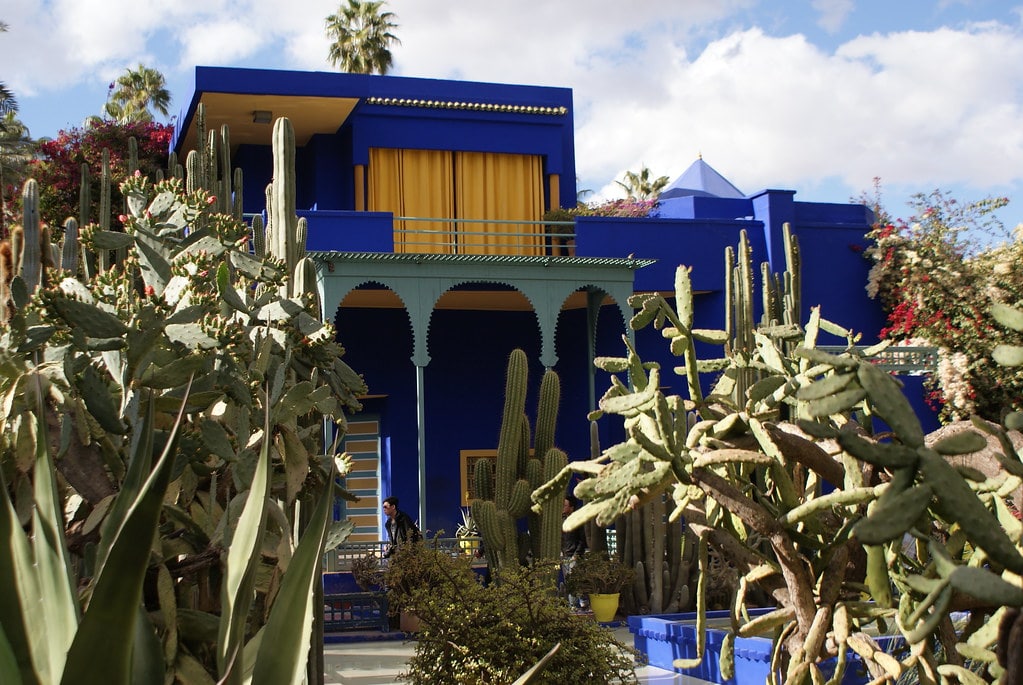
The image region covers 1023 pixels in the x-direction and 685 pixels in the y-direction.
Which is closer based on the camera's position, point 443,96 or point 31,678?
point 31,678

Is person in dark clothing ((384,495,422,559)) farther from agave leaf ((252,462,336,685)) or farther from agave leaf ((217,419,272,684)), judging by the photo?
agave leaf ((252,462,336,685))

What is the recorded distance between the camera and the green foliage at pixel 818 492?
6.74 feet

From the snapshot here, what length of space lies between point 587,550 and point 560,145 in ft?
29.7

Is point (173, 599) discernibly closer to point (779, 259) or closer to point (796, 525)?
point (796, 525)

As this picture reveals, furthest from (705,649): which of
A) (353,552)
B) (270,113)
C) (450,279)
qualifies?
(270,113)

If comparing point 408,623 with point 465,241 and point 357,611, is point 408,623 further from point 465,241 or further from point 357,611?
point 465,241

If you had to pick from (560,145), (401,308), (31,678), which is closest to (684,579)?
(401,308)

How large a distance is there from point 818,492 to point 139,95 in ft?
125

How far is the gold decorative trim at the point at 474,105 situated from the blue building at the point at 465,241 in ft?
0.10

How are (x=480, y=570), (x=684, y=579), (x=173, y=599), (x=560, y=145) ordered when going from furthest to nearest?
(x=560, y=145)
(x=480, y=570)
(x=684, y=579)
(x=173, y=599)

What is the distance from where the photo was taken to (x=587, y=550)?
13.6 meters

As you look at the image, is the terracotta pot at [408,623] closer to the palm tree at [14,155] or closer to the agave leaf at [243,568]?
the agave leaf at [243,568]

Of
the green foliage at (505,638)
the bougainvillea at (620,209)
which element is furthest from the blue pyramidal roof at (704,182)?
the green foliage at (505,638)

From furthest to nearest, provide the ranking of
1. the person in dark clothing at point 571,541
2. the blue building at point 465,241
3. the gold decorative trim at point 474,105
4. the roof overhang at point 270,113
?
the gold decorative trim at point 474,105 → the roof overhang at point 270,113 → the blue building at point 465,241 → the person in dark clothing at point 571,541
